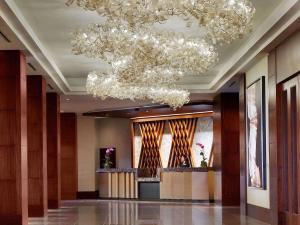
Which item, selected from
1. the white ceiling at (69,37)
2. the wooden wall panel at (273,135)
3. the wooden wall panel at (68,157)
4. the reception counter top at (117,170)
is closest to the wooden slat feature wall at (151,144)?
the reception counter top at (117,170)

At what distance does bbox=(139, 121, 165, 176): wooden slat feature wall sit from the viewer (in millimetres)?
27125

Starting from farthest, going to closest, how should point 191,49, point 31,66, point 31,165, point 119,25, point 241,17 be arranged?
1. point 31,165
2. point 31,66
3. point 191,49
4. point 119,25
5. point 241,17

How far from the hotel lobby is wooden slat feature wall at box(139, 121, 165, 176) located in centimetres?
211

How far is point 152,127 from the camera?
27.4m

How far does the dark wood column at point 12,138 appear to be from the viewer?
1230cm

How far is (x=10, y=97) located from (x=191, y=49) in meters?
3.89

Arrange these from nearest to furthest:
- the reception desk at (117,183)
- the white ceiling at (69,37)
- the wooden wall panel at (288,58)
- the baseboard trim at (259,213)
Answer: the white ceiling at (69,37) → the wooden wall panel at (288,58) → the baseboard trim at (259,213) → the reception desk at (117,183)

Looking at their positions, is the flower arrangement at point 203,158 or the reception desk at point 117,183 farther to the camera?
the reception desk at point 117,183

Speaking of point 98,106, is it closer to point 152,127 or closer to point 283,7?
point 152,127

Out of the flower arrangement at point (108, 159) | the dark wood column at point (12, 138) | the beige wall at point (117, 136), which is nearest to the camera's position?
the dark wood column at point (12, 138)

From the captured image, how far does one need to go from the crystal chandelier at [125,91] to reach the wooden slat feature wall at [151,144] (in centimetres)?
1041

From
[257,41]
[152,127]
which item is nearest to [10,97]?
[257,41]

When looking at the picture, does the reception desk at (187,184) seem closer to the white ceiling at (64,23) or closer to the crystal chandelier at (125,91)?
the crystal chandelier at (125,91)

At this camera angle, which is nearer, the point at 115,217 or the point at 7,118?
the point at 7,118
